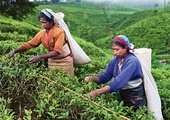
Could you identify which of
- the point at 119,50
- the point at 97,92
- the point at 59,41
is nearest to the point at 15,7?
the point at 59,41

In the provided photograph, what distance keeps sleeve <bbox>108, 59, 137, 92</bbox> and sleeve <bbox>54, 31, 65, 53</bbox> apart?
1.05 m

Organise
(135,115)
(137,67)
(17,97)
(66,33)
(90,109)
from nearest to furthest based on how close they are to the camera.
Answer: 1. (90,109)
2. (135,115)
3. (17,97)
4. (137,67)
5. (66,33)

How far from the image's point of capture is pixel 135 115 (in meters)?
3.36

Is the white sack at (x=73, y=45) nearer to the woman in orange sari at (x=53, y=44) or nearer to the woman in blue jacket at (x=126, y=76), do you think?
the woman in orange sari at (x=53, y=44)

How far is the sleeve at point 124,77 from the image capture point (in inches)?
149

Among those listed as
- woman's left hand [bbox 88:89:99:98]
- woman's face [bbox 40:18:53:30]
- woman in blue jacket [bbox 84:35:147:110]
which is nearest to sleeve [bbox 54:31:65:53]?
woman's face [bbox 40:18:53:30]

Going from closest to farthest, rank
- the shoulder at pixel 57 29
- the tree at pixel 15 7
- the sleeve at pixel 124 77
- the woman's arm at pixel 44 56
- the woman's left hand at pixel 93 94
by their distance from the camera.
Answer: the woman's left hand at pixel 93 94 < the sleeve at pixel 124 77 < the woman's arm at pixel 44 56 < the shoulder at pixel 57 29 < the tree at pixel 15 7

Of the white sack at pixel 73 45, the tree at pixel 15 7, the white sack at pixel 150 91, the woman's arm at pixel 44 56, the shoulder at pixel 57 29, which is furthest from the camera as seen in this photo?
the tree at pixel 15 7

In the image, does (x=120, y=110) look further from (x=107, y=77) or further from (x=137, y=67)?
(x=107, y=77)

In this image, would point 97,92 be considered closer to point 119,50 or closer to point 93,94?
point 93,94

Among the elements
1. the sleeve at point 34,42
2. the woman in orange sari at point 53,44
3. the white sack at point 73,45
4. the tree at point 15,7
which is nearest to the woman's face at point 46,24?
the woman in orange sari at point 53,44

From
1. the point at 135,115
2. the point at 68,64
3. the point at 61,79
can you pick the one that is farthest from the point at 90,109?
the point at 68,64

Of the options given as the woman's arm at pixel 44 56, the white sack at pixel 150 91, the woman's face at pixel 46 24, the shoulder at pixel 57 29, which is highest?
the woman's face at pixel 46 24

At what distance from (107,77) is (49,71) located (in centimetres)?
78
